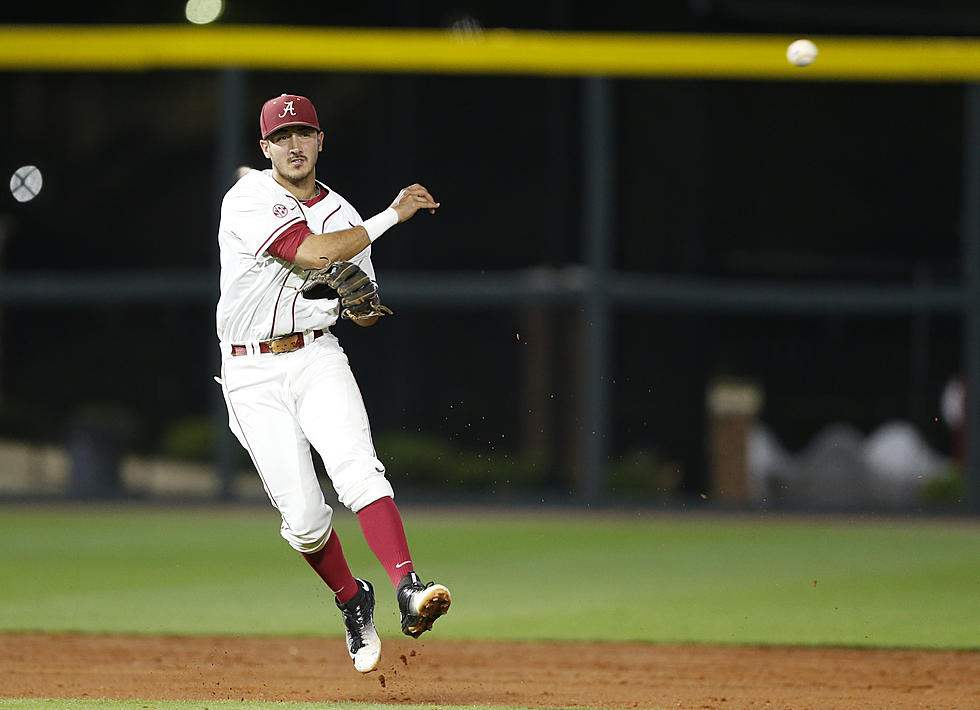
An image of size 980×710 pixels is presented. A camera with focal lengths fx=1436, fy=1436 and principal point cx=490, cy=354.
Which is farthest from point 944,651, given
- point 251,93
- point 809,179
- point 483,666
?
point 251,93

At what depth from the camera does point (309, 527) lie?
527 centimetres

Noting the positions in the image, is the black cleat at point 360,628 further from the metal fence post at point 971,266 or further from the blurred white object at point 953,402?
the blurred white object at point 953,402

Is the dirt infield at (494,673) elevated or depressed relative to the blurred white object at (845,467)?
elevated

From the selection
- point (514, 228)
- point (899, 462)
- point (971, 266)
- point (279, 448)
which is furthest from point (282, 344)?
point (971, 266)

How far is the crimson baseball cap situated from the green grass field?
325 centimetres

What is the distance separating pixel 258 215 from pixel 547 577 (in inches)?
197

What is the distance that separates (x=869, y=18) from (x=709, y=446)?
5.23m

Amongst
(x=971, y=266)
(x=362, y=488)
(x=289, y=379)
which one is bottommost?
(x=971, y=266)

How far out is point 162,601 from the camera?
836 cm

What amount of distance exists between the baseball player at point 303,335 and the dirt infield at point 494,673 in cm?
60

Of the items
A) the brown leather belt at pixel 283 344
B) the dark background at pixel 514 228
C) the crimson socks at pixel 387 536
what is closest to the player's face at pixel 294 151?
the brown leather belt at pixel 283 344

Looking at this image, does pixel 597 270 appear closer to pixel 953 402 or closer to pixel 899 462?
pixel 899 462

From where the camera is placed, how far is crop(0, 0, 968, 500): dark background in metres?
14.9

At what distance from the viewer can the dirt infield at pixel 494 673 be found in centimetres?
547
